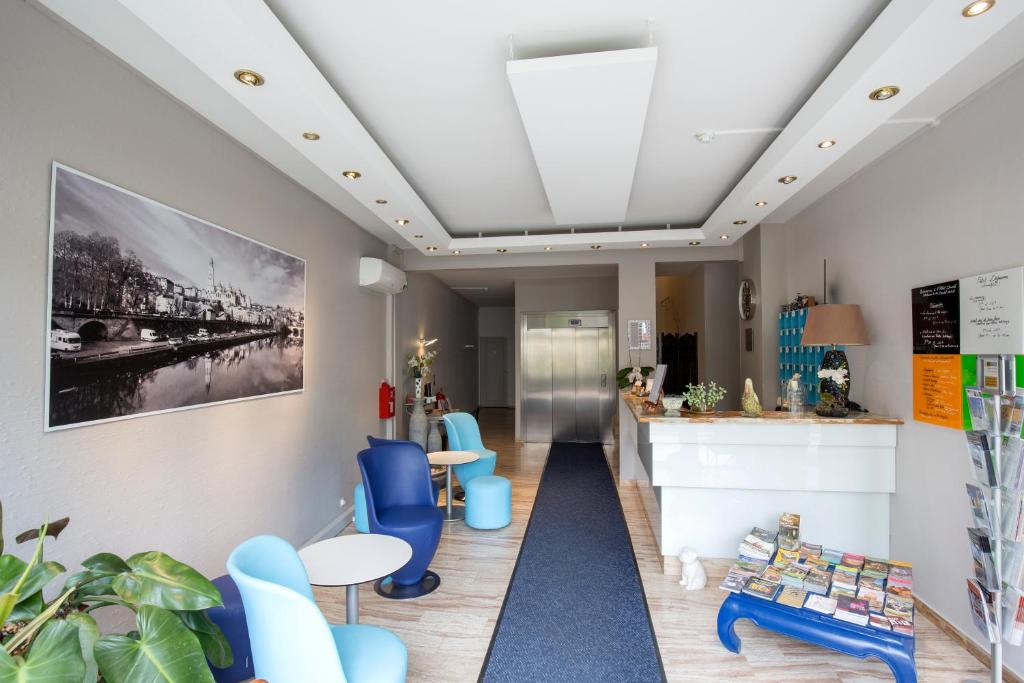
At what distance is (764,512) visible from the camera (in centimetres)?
355

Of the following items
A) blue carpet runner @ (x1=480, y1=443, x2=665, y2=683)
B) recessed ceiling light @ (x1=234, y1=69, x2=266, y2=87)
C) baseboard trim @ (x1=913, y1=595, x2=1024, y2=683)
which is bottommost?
blue carpet runner @ (x1=480, y1=443, x2=665, y2=683)

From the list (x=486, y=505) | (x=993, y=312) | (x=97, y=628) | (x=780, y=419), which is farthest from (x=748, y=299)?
(x=97, y=628)

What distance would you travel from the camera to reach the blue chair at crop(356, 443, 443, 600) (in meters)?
3.26

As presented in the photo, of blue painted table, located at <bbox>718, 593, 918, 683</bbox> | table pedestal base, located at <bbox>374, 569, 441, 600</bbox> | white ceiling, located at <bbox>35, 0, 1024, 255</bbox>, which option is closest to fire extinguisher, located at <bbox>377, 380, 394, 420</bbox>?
table pedestal base, located at <bbox>374, 569, 441, 600</bbox>

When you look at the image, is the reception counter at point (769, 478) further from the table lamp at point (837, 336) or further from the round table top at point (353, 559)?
the round table top at point (353, 559)

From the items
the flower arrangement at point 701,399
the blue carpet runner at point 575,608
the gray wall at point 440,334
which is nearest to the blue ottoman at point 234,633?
the blue carpet runner at point 575,608

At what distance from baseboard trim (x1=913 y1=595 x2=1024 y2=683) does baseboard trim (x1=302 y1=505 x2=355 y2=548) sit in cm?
410

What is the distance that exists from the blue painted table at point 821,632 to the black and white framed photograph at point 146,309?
125 inches

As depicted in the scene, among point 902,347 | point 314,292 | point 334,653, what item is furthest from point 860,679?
point 314,292

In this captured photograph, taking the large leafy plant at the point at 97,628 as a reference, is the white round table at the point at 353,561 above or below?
below

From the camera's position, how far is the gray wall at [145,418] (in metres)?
1.89

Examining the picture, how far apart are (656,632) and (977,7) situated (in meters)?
3.11

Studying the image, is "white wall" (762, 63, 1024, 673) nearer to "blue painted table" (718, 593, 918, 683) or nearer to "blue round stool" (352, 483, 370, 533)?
"blue painted table" (718, 593, 918, 683)

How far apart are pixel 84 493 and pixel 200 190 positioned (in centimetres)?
169
